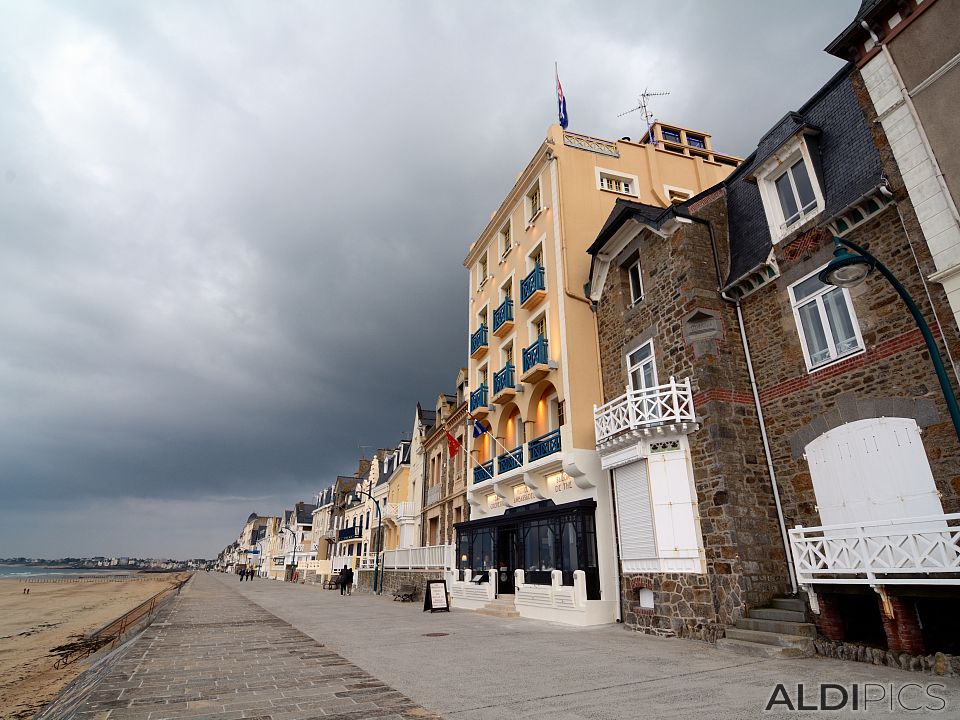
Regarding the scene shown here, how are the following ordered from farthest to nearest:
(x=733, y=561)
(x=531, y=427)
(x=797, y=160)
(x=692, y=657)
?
(x=531, y=427), (x=797, y=160), (x=733, y=561), (x=692, y=657)

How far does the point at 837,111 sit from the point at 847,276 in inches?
301

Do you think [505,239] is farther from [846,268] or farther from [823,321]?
[846,268]

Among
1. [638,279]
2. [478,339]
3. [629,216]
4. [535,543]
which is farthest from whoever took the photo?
[478,339]

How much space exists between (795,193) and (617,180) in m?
10.0

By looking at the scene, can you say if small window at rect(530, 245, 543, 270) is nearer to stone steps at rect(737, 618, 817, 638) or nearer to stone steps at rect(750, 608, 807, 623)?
stone steps at rect(750, 608, 807, 623)

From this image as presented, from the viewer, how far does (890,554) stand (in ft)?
26.1

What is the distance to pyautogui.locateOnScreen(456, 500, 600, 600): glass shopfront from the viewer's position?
15430mm

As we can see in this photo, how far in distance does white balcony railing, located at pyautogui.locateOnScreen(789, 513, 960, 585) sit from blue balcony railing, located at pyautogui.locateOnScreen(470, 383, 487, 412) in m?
14.8

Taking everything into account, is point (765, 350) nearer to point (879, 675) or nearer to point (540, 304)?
point (879, 675)

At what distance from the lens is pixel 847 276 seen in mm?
6945

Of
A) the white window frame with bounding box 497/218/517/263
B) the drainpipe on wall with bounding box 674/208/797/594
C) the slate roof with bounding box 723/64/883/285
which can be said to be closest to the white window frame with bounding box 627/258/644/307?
the drainpipe on wall with bounding box 674/208/797/594

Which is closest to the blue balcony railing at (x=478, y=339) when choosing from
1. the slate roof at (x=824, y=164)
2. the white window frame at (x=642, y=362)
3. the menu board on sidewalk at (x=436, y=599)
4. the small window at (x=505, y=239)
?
the small window at (x=505, y=239)

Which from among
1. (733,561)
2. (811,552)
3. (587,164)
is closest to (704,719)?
(811,552)

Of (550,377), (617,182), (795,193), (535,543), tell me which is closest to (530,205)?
(617,182)
